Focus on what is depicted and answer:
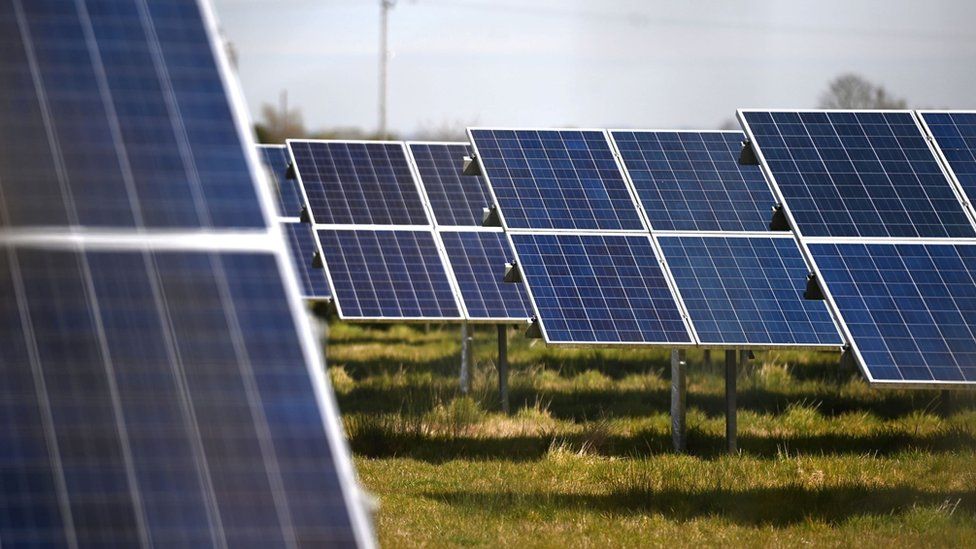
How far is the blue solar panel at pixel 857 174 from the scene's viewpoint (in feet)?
41.1

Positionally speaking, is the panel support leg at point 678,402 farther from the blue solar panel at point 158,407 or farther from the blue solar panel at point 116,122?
the blue solar panel at point 158,407

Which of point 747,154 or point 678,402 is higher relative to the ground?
point 747,154

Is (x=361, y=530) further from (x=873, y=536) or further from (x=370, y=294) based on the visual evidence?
(x=370, y=294)

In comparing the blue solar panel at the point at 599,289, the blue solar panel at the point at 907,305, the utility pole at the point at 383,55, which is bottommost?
the utility pole at the point at 383,55

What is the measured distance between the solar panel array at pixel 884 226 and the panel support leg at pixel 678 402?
7.46ft

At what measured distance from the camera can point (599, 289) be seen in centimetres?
1373

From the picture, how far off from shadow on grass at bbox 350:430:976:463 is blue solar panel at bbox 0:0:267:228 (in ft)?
26.6

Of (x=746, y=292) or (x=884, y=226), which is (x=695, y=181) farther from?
(x=884, y=226)

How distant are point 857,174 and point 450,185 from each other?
349 inches

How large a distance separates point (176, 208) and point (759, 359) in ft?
56.4

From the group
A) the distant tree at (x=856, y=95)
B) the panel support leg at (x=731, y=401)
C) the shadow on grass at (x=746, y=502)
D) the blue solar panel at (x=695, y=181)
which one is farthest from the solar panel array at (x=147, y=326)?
the distant tree at (x=856, y=95)

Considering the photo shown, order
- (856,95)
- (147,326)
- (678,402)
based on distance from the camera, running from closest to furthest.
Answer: (147,326) → (678,402) → (856,95)

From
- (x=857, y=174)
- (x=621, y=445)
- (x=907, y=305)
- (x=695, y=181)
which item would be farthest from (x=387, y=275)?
(x=907, y=305)

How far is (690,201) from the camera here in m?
15.1
